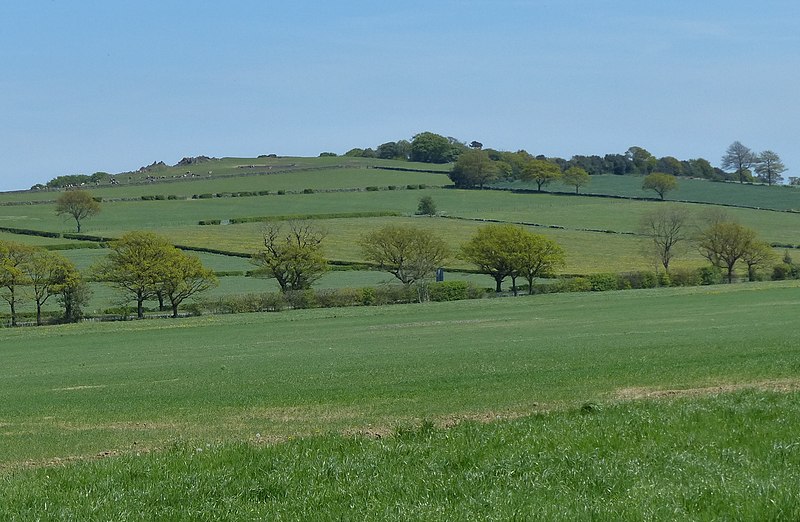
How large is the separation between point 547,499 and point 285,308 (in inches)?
3052

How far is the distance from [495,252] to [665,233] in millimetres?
33221

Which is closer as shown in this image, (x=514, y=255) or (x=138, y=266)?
(x=138, y=266)

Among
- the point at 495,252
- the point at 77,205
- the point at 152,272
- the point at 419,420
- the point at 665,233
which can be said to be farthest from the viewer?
the point at 77,205

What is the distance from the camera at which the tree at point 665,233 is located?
117 metres

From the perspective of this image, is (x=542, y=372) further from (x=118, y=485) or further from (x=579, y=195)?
(x=579, y=195)

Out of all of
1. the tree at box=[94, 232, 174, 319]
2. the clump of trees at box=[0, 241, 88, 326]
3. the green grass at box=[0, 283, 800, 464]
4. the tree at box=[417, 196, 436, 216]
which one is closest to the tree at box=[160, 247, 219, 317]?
the tree at box=[94, 232, 174, 319]

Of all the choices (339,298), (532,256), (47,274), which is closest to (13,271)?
(47,274)

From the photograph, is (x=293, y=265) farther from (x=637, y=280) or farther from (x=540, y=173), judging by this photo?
(x=540, y=173)

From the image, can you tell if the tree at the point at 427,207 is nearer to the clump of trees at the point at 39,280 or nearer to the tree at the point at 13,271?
the clump of trees at the point at 39,280

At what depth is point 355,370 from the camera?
97.8ft

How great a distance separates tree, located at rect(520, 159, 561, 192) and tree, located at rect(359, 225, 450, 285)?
260 feet

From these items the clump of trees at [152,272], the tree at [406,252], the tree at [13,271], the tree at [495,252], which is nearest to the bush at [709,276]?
the tree at [495,252]

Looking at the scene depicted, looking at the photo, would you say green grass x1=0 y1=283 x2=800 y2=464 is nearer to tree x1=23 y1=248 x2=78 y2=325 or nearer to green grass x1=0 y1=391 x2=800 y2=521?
green grass x1=0 y1=391 x2=800 y2=521

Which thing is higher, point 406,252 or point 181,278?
point 406,252
